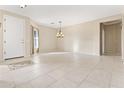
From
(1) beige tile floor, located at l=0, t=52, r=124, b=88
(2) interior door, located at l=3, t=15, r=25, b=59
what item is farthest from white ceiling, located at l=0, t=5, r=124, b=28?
(1) beige tile floor, located at l=0, t=52, r=124, b=88

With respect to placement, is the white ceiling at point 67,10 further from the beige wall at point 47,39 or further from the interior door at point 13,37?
the beige wall at point 47,39

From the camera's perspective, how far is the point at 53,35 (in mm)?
12266

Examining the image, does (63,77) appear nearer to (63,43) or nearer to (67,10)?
(67,10)

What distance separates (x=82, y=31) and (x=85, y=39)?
673 millimetres

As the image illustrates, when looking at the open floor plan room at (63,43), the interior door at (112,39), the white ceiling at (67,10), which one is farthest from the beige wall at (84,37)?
the interior door at (112,39)

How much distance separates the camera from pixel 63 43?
1181cm

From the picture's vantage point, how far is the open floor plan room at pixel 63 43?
11.6ft

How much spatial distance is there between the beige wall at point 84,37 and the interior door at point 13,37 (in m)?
4.42

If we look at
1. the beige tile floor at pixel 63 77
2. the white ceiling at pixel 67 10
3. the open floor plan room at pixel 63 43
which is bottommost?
the beige tile floor at pixel 63 77

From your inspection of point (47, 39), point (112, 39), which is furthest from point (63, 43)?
point (112, 39)

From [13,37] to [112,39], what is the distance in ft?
23.4

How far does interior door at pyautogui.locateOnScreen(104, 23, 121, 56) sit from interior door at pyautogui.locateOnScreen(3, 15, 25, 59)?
6350 mm
